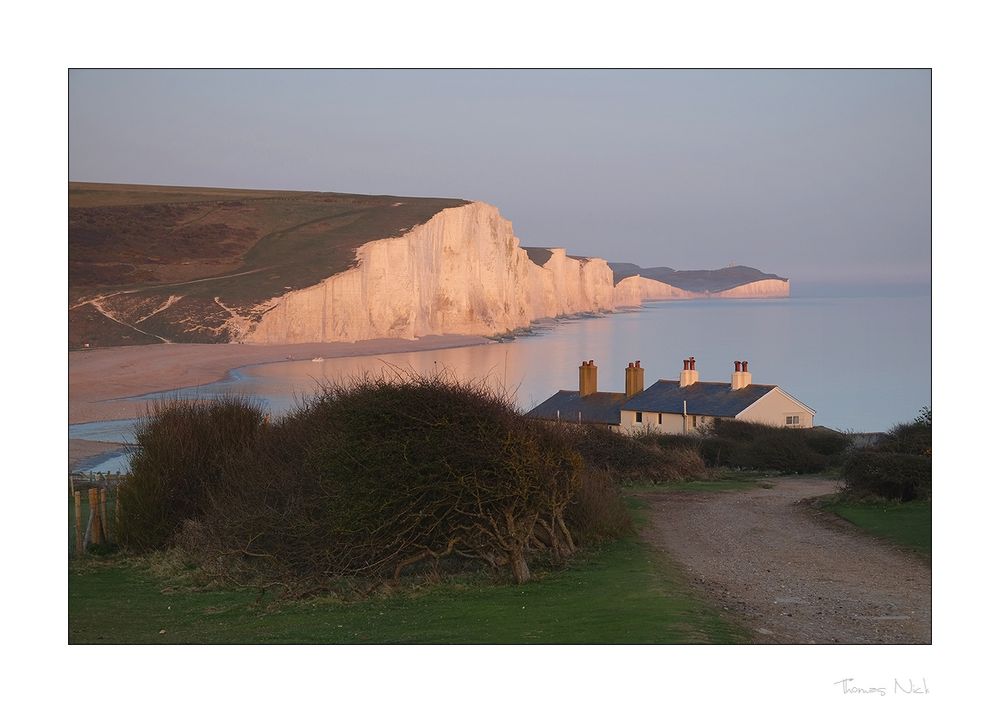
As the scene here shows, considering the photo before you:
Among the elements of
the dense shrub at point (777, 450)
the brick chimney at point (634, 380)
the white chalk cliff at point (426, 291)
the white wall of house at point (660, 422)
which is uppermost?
the white chalk cliff at point (426, 291)

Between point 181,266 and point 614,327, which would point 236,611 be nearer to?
point 181,266

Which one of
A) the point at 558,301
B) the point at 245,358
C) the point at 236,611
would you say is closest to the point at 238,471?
the point at 236,611

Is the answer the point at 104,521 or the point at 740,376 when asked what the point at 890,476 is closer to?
the point at 104,521

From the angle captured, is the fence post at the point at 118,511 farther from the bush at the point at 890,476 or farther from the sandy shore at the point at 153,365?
the sandy shore at the point at 153,365

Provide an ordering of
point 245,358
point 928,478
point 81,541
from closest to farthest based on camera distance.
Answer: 1. point 81,541
2. point 928,478
3. point 245,358

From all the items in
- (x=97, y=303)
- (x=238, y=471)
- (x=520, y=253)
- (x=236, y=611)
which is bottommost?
(x=236, y=611)

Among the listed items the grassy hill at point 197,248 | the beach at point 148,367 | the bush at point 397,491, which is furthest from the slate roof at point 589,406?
the grassy hill at point 197,248
